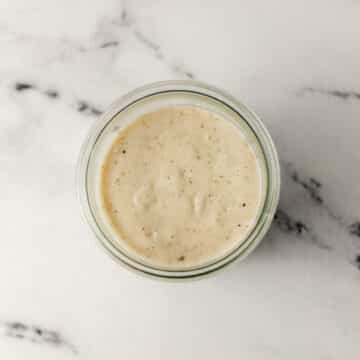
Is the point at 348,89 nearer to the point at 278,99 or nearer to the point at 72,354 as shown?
the point at 278,99

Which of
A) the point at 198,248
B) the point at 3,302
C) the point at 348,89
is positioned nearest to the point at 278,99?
the point at 348,89

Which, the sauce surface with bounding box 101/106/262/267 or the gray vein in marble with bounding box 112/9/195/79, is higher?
the gray vein in marble with bounding box 112/9/195/79

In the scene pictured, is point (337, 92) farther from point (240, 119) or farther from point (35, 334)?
point (35, 334)

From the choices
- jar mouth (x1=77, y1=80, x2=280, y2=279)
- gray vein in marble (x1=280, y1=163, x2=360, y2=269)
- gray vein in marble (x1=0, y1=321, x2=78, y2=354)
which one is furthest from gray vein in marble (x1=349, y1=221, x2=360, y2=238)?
gray vein in marble (x1=0, y1=321, x2=78, y2=354)

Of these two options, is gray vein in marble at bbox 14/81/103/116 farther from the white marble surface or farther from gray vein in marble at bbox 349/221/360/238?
gray vein in marble at bbox 349/221/360/238

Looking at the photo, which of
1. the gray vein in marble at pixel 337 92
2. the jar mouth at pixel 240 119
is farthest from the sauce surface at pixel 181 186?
the gray vein in marble at pixel 337 92

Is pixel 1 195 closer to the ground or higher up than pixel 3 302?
higher up
